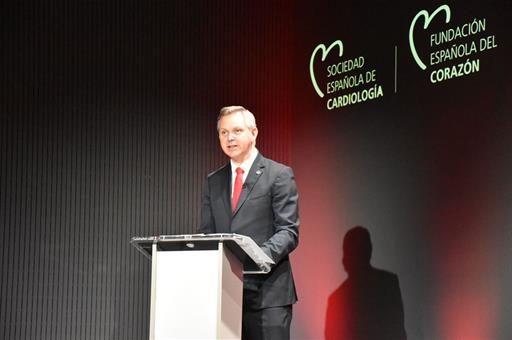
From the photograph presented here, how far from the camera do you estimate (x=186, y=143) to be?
543 cm

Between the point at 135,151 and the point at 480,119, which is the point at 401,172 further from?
the point at 135,151

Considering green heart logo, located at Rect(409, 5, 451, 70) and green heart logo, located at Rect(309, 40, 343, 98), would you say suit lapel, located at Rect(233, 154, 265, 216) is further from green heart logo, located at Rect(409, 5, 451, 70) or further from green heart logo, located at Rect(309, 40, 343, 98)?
green heart logo, located at Rect(309, 40, 343, 98)

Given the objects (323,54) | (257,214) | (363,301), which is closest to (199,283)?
(257,214)

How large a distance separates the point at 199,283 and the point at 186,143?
2684 millimetres

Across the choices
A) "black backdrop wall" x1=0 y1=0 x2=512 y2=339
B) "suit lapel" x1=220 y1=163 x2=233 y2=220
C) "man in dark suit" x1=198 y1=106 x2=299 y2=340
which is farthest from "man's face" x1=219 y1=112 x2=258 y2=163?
"black backdrop wall" x1=0 y1=0 x2=512 y2=339

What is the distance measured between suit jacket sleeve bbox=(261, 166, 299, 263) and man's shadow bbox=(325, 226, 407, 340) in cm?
143

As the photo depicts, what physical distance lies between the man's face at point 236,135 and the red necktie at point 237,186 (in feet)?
0.22

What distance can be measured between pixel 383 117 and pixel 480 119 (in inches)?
32.2

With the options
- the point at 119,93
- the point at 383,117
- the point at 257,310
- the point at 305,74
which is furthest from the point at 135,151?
the point at 257,310

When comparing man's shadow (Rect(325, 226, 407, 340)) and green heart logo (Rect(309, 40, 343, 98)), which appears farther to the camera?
green heart logo (Rect(309, 40, 343, 98))

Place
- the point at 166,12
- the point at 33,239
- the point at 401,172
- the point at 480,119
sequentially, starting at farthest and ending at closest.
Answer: the point at 166,12 < the point at 33,239 < the point at 401,172 < the point at 480,119

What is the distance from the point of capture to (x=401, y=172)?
4.56m

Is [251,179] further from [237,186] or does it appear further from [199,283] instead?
[199,283]

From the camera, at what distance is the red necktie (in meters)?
3.40
